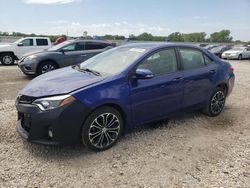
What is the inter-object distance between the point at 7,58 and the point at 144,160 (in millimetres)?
13433

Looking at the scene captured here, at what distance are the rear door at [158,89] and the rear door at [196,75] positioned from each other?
20 centimetres

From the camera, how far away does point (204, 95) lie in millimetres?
5305

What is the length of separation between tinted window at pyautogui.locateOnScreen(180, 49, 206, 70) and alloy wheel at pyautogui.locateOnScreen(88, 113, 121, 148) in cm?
178

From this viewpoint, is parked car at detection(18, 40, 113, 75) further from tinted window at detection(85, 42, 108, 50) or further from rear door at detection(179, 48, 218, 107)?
rear door at detection(179, 48, 218, 107)

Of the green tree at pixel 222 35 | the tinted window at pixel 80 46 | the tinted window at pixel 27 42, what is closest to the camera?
the tinted window at pixel 80 46

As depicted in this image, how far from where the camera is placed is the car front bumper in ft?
11.5

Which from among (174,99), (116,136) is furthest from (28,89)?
(174,99)

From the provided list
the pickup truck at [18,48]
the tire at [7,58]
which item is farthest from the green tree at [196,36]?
the tire at [7,58]

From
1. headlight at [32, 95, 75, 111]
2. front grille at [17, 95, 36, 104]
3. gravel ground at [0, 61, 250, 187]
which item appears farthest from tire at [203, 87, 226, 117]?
front grille at [17, 95, 36, 104]

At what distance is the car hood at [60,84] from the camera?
145 inches

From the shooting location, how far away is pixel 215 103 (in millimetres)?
5641

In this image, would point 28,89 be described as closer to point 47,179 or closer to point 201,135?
point 47,179

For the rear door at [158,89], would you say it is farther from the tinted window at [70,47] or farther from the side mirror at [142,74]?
the tinted window at [70,47]

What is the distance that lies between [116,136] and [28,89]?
1457 millimetres
